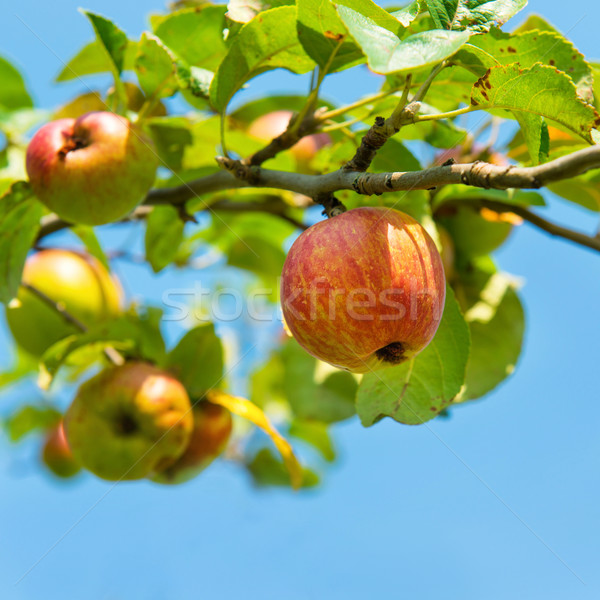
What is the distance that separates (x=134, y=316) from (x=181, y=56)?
684 mm

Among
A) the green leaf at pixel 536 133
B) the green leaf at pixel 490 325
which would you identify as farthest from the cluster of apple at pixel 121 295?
the green leaf at pixel 536 133

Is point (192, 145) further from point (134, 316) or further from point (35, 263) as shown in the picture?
point (35, 263)

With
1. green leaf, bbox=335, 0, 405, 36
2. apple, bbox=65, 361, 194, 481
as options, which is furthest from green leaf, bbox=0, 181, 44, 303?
green leaf, bbox=335, 0, 405, 36

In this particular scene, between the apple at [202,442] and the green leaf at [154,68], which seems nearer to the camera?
the green leaf at [154,68]

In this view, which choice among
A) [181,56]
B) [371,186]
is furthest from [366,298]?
[181,56]

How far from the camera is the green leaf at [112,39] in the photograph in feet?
4.63

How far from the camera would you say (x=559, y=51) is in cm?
110

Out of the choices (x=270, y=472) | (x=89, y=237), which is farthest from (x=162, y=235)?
(x=270, y=472)

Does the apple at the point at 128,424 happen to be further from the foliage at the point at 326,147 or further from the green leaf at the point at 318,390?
the green leaf at the point at 318,390

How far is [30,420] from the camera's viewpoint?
8.70 ft

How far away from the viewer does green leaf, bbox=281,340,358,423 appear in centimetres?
187

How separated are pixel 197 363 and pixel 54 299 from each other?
2.03ft

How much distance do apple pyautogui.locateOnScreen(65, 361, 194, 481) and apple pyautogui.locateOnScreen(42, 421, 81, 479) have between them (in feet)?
2.65

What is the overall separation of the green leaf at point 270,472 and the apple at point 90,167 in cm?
149
